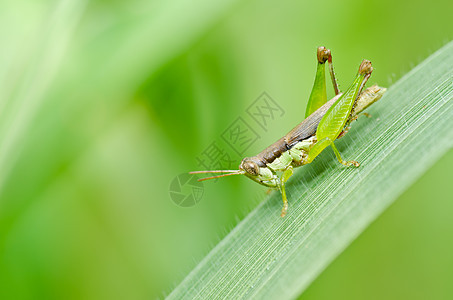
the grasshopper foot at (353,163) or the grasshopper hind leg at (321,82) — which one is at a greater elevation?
the grasshopper hind leg at (321,82)

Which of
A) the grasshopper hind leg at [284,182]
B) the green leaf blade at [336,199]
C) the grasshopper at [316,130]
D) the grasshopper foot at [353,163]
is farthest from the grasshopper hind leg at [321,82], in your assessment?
the grasshopper foot at [353,163]

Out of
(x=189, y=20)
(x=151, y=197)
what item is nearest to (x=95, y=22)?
(x=189, y=20)

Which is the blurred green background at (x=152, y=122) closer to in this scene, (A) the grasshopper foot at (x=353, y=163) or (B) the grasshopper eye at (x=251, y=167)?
(A) the grasshopper foot at (x=353, y=163)

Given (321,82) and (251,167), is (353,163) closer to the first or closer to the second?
(251,167)

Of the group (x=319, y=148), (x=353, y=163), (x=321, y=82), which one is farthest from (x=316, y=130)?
(x=353, y=163)

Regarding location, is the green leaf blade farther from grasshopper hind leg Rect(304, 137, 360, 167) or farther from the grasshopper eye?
the grasshopper eye

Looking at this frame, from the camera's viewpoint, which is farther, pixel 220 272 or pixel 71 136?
pixel 71 136

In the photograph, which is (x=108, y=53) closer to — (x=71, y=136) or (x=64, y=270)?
(x=71, y=136)
